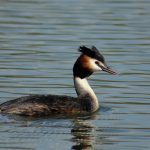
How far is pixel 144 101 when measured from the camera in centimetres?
1570

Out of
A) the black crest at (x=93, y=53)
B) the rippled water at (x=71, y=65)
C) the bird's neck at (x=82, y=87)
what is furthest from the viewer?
the bird's neck at (x=82, y=87)

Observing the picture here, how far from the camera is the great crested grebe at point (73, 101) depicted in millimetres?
14688

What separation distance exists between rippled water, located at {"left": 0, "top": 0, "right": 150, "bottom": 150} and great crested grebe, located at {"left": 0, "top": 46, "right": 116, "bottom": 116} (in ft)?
0.82

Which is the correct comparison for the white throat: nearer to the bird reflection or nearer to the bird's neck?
the bird's neck

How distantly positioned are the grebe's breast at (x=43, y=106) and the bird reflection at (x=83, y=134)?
1.75 feet

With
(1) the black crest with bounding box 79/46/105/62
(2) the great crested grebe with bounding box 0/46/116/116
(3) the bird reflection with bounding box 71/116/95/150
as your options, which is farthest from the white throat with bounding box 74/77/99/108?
(3) the bird reflection with bounding box 71/116/95/150

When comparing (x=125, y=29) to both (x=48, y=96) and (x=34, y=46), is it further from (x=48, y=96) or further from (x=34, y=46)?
(x=48, y=96)

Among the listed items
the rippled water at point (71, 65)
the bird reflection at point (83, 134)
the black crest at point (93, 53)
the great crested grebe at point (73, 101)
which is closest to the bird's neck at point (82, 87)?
the great crested grebe at point (73, 101)

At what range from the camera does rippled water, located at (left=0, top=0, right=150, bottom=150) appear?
13162 millimetres

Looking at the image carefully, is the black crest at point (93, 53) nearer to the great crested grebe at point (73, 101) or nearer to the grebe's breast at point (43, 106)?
the great crested grebe at point (73, 101)

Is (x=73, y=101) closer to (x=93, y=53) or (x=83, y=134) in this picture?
(x=93, y=53)

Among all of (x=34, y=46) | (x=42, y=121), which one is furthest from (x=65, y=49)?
(x=42, y=121)

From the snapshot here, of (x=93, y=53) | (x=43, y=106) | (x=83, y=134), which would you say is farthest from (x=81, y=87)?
(x=83, y=134)

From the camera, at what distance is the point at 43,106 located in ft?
48.7
